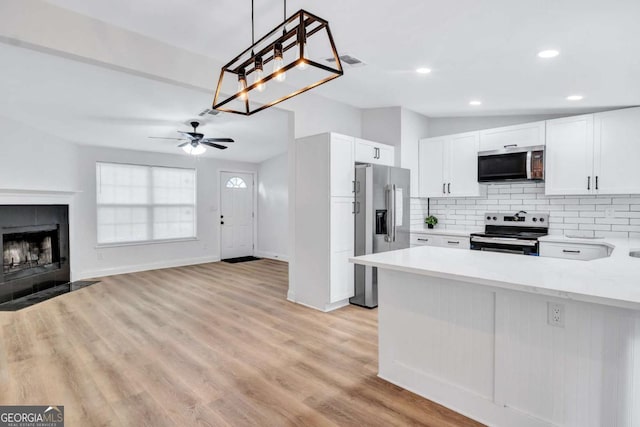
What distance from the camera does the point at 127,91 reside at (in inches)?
152

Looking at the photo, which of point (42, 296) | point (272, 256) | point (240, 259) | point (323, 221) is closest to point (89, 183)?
point (42, 296)

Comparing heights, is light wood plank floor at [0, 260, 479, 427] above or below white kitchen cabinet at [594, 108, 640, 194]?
below

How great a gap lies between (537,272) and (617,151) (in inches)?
114

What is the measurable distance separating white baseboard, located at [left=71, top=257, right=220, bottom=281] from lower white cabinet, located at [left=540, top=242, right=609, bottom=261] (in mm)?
6317

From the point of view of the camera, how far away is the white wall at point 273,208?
7648 millimetres

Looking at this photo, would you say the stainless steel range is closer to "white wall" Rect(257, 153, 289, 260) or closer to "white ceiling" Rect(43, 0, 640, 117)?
"white ceiling" Rect(43, 0, 640, 117)

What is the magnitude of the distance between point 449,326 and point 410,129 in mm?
3577

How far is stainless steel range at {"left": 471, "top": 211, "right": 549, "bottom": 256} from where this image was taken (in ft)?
13.0

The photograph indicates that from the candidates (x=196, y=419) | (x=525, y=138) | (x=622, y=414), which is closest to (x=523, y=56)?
(x=525, y=138)

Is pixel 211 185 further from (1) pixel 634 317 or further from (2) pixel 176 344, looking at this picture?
(1) pixel 634 317

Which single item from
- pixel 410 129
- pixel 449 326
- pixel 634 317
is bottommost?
pixel 449 326

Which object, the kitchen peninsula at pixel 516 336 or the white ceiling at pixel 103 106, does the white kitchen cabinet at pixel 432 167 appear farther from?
the kitchen peninsula at pixel 516 336

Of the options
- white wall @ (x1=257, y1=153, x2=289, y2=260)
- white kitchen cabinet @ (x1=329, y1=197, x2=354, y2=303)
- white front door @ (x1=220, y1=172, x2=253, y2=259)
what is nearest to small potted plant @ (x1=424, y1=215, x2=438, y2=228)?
white kitchen cabinet @ (x1=329, y1=197, x2=354, y2=303)

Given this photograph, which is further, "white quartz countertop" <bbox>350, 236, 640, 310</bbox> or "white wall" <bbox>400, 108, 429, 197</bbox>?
"white wall" <bbox>400, 108, 429, 197</bbox>
